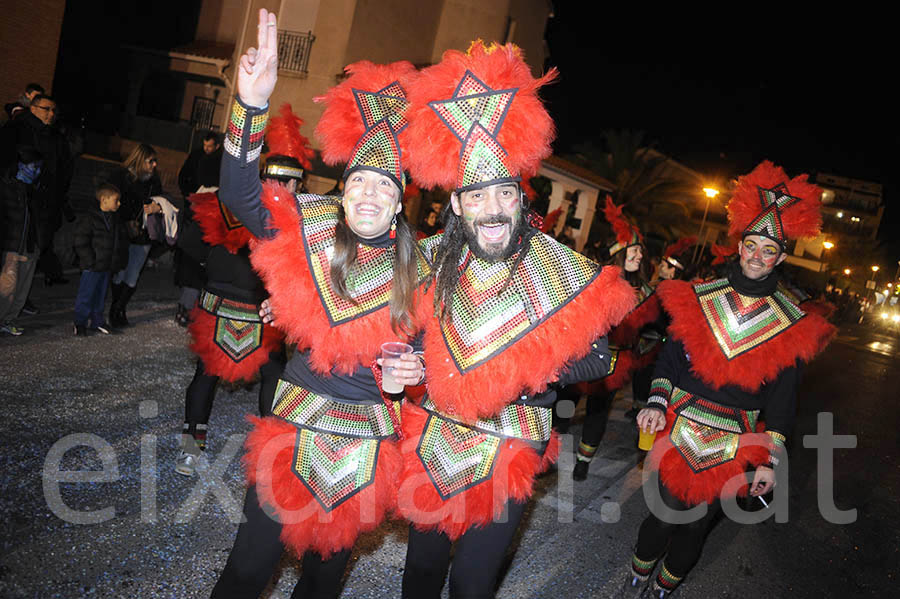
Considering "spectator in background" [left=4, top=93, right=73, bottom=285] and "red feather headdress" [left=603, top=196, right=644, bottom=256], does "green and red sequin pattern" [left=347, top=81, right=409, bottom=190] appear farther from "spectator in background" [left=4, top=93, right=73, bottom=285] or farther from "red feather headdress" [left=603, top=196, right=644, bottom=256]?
"spectator in background" [left=4, top=93, right=73, bottom=285]

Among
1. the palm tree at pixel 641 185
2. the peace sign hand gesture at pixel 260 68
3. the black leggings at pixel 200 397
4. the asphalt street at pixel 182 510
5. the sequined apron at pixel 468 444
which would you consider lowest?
the asphalt street at pixel 182 510

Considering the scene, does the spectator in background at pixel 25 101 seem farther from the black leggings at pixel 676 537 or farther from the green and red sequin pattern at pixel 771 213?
the black leggings at pixel 676 537

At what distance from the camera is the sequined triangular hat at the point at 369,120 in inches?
89.7

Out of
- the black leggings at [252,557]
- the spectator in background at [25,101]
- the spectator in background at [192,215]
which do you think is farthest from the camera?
the spectator in background at [25,101]

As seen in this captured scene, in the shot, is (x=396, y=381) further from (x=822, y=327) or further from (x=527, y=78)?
(x=822, y=327)

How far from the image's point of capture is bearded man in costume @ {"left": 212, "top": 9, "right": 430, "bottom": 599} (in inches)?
85.5

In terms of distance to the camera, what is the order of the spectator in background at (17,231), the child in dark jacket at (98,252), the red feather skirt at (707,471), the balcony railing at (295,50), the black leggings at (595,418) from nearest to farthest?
the red feather skirt at (707,471), the black leggings at (595,418), the spectator in background at (17,231), the child in dark jacket at (98,252), the balcony railing at (295,50)

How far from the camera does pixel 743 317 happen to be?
3.38 m

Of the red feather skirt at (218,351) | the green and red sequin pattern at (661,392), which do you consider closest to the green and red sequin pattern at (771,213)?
the green and red sequin pattern at (661,392)

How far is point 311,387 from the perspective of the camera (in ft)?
7.47

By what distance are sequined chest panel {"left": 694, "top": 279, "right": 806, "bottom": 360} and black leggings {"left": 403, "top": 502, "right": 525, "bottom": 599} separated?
166 centimetres

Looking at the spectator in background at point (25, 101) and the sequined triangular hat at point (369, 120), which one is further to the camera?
the spectator in background at point (25, 101)

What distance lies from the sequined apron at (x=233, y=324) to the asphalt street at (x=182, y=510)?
34.9 inches

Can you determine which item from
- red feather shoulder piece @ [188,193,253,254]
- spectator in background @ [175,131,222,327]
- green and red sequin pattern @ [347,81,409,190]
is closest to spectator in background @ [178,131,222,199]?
spectator in background @ [175,131,222,327]
